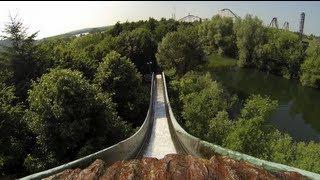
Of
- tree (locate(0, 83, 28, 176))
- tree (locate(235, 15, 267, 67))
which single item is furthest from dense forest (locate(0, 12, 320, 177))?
tree (locate(235, 15, 267, 67))

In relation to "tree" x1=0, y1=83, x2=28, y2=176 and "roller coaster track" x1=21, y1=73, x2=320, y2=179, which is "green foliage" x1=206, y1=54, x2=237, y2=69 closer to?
"roller coaster track" x1=21, y1=73, x2=320, y2=179

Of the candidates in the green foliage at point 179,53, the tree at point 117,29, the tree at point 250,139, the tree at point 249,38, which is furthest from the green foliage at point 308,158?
the tree at point 117,29

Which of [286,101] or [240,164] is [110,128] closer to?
[240,164]

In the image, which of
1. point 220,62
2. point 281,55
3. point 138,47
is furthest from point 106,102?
point 220,62

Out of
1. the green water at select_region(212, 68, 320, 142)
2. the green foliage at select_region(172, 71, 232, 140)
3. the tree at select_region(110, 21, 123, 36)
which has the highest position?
the tree at select_region(110, 21, 123, 36)

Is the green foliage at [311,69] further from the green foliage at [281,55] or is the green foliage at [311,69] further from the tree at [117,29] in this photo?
the tree at [117,29]

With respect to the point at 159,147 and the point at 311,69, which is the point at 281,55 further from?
the point at 159,147

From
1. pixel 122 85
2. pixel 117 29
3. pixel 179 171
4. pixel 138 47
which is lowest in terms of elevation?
pixel 122 85
